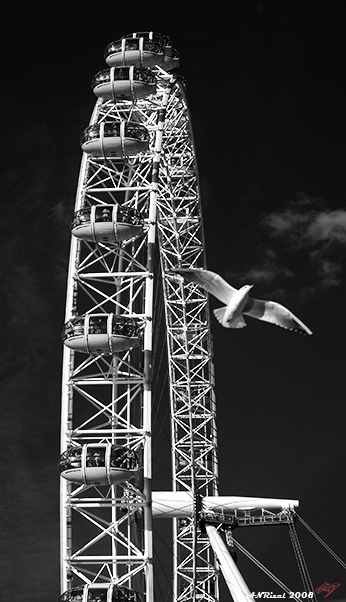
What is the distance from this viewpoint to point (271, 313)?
78.9ft

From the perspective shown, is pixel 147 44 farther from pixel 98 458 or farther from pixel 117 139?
pixel 98 458

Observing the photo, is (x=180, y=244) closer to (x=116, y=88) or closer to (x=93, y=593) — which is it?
(x=116, y=88)

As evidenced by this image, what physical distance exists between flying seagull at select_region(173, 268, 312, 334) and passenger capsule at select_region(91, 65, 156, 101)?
17.3 m

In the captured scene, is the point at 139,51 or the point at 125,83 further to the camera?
the point at 139,51

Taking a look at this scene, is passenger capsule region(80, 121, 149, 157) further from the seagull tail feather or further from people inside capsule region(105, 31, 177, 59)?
the seagull tail feather

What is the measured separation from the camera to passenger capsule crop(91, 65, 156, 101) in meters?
40.8

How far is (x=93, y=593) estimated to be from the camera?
3372 centimetres

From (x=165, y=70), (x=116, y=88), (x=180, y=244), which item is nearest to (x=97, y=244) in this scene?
(x=116, y=88)

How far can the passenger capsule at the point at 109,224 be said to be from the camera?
124 feet

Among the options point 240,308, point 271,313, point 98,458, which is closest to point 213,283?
point 240,308

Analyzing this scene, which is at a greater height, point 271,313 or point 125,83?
point 125,83

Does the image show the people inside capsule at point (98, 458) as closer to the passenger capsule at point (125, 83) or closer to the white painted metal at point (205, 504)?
the white painted metal at point (205, 504)

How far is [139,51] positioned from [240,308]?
21135mm

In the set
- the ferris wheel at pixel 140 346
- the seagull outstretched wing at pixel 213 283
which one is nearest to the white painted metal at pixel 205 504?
the ferris wheel at pixel 140 346
